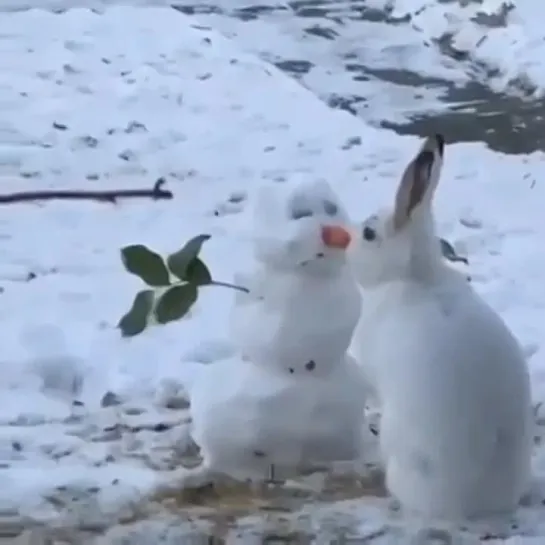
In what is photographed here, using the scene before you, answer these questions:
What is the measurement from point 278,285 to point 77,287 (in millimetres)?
688

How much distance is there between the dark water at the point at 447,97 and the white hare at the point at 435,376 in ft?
4.15

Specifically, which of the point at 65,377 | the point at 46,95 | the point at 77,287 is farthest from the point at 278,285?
the point at 46,95

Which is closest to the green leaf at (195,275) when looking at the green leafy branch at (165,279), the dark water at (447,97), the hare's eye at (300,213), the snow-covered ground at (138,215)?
the green leafy branch at (165,279)

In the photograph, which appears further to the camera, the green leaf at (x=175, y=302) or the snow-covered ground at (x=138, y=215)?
the snow-covered ground at (x=138, y=215)

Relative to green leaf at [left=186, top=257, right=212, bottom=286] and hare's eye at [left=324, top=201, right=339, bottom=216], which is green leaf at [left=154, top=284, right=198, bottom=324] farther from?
hare's eye at [left=324, top=201, right=339, bottom=216]

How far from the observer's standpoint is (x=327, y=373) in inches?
45.3

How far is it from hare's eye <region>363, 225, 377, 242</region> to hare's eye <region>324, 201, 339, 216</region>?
5cm

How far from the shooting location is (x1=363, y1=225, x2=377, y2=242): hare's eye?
3.57 ft

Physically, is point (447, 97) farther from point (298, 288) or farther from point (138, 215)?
point (298, 288)

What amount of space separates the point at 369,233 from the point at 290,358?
13 centimetres

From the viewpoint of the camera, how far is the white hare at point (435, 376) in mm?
1032

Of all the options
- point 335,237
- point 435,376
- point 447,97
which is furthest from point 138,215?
point 435,376

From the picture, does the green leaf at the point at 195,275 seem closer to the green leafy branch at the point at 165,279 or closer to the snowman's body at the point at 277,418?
the green leafy branch at the point at 165,279

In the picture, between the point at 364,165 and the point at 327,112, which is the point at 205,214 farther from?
the point at 327,112
